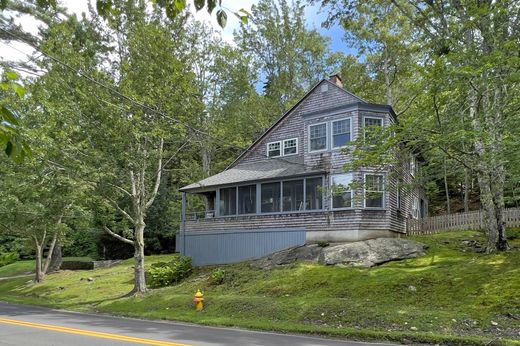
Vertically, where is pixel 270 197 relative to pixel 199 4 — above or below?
below

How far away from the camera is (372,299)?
1456 cm

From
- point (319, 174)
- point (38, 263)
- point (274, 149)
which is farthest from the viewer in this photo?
point (38, 263)

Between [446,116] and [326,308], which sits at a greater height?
[446,116]

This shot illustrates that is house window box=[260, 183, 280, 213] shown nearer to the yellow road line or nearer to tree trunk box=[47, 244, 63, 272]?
the yellow road line

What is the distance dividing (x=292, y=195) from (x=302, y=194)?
0.58 metres

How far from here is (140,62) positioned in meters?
20.8

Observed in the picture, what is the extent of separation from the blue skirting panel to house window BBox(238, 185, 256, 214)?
178 centimetres

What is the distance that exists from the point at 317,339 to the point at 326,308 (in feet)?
9.20

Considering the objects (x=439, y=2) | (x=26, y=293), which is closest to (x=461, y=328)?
(x=439, y=2)

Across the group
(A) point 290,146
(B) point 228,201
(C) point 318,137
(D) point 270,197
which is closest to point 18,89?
(C) point 318,137

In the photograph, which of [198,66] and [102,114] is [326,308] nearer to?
[102,114]

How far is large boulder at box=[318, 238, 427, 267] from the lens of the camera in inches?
747

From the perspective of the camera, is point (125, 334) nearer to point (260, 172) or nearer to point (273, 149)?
point (260, 172)

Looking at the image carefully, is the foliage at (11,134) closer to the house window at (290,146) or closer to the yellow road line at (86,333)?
the yellow road line at (86,333)
